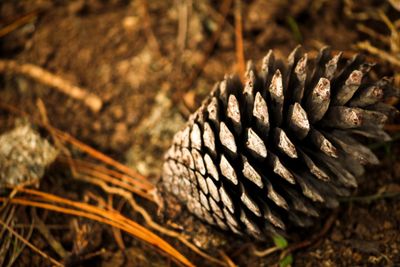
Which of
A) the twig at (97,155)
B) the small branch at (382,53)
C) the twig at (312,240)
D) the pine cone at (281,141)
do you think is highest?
the twig at (97,155)

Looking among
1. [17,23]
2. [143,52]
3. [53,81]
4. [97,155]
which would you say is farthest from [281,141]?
[17,23]

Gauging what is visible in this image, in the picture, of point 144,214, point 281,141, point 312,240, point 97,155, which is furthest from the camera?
point 97,155

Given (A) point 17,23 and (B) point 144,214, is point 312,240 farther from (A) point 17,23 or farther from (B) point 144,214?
(A) point 17,23

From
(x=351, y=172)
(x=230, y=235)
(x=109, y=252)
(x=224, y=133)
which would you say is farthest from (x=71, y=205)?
(x=351, y=172)

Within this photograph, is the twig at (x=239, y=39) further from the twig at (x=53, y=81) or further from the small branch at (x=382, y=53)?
the twig at (x=53, y=81)

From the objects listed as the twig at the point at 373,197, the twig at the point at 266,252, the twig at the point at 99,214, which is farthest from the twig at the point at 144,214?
the twig at the point at 373,197

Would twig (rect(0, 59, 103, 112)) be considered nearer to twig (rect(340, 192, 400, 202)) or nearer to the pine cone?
the pine cone
